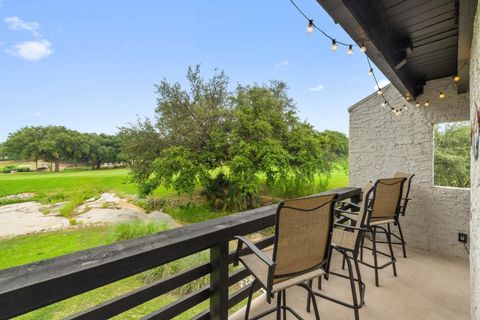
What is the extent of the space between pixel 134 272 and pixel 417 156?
3.89 meters

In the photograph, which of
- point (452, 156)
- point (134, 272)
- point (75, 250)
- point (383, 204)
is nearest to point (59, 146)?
point (75, 250)

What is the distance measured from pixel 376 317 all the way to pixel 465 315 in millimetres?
744

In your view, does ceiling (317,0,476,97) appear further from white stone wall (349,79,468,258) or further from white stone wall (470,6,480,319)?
white stone wall (349,79,468,258)

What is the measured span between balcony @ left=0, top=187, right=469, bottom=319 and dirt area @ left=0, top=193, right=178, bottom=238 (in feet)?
21.5

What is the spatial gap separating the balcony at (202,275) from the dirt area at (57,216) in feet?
21.5

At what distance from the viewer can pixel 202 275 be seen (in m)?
1.55

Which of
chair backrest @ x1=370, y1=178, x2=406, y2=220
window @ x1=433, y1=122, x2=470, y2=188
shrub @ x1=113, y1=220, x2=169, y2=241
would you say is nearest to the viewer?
chair backrest @ x1=370, y1=178, x2=406, y2=220

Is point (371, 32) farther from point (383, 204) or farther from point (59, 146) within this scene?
point (59, 146)

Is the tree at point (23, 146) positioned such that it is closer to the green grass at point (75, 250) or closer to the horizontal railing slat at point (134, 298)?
the green grass at point (75, 250)

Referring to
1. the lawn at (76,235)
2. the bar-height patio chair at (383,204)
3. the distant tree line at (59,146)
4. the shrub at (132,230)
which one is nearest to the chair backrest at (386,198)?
the bar-height patio chair at (383,204)

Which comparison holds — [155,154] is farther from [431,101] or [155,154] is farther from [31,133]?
[31,133]

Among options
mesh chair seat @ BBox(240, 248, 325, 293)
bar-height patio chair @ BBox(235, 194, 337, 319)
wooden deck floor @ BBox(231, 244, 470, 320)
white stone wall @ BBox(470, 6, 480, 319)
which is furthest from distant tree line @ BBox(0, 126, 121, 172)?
white stone wall @ BBox(470, 6, 480, 319)

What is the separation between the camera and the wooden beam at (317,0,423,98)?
4.53 ft

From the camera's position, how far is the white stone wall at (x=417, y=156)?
3094mm
